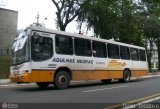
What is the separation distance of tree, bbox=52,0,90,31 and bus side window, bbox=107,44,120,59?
50.0ft

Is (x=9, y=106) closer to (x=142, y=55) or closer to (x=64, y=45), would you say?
(x=64, y=45)

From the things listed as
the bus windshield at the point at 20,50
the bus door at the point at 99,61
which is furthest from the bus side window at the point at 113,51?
the bus windshield at the point at 20,50

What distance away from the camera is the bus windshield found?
1928 centimetres

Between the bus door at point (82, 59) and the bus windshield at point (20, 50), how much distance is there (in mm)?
3306

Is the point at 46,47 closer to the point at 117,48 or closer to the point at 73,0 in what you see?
the point at 117,48

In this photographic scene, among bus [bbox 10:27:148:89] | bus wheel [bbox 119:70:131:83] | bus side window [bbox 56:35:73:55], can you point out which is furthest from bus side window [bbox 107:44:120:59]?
bus side window [bbox 56:35:73:55]

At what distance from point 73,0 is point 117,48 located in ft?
53.1

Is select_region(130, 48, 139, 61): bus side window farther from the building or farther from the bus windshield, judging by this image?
the building

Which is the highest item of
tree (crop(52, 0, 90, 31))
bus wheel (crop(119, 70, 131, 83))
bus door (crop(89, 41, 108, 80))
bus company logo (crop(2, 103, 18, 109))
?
tree (crop(52, 0, 90, 31))

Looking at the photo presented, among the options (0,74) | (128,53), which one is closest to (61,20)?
(0,74)

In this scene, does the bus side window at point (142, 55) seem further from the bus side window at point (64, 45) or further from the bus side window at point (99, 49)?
the bus side window at point (64, 45)

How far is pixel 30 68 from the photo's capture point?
61.8ft

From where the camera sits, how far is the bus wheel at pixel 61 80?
66.3 ft

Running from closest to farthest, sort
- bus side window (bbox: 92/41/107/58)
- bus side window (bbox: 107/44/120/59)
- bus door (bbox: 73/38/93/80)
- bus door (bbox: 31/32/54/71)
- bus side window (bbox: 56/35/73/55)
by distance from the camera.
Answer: bus door (bbox: 31/32/54/71), bus side window (bbox: 56/35/73/55), bus door (bbox: 73/38/93/80), bus side window (bbox: 92/41/107/58), bus side window (bbox: 107/44/120/59)
